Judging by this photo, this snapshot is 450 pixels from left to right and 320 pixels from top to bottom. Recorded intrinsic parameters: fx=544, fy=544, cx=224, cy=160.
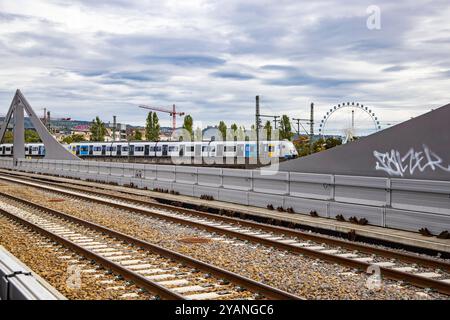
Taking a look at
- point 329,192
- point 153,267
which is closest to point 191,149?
point 329,192

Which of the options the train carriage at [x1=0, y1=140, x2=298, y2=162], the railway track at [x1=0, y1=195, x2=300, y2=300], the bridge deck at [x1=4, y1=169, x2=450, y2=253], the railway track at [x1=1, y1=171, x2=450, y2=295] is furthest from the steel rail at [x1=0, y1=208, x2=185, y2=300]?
the train carriage at [x1=0, y1=140, x2=298, y2=162]

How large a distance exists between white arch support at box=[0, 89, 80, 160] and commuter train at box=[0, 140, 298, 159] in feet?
22.5

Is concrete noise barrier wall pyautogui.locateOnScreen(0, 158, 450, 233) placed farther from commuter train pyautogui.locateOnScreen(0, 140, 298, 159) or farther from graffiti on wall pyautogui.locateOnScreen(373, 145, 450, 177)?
commuter train pyautogui.locateOnScreen(0, 140, 298, 159)

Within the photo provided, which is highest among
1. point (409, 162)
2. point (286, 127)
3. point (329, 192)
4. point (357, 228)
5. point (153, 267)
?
point (286, 127)

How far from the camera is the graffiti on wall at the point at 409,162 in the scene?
13938 mm

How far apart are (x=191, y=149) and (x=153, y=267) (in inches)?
2148

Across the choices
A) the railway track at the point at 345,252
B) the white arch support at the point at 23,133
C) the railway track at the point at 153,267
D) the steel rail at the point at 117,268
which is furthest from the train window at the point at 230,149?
the steel rail at the point at 117,268

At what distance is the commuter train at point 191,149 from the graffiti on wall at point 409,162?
43.4 m

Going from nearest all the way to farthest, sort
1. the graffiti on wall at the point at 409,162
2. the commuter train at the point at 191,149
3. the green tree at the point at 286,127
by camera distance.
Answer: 1. the graffiti on wall at the point at 409,162
2. the commuter train at the point at 191,149
3. the green tree at the point at 286,127

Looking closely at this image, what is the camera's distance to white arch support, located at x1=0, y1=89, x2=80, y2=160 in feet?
164

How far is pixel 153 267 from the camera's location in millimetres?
10359

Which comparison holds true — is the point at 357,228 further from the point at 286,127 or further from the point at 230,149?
the point at 286,127

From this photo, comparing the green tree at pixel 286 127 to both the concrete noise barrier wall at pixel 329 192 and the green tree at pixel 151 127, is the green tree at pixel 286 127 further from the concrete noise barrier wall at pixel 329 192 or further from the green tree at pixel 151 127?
the concrete noise barrier wall at pixel 329 192
